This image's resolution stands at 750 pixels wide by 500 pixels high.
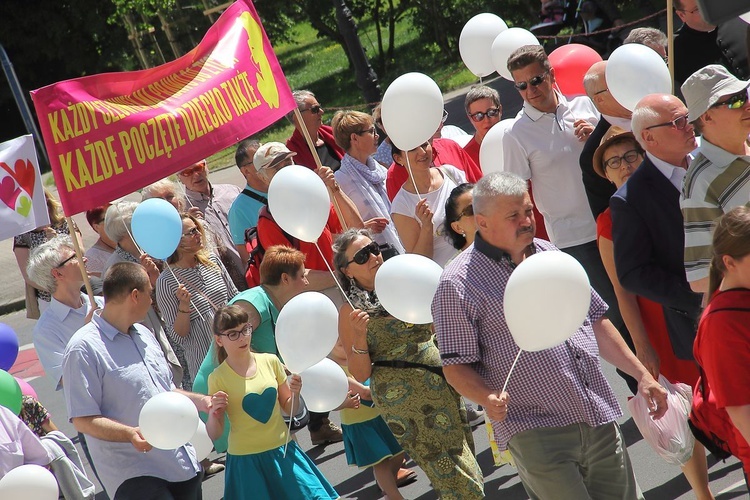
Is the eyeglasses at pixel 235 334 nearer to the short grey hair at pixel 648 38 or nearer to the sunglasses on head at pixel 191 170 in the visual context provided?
the sunglasses on head at pixel 191 170

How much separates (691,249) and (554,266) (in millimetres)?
779

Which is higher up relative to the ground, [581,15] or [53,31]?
[53,31]

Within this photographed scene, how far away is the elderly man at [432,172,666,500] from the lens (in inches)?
154

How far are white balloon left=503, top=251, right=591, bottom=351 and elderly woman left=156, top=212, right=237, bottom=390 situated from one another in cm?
318

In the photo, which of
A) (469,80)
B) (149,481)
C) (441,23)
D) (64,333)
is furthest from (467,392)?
(441,23)

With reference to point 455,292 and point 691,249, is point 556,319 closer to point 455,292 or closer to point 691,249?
point 455,292

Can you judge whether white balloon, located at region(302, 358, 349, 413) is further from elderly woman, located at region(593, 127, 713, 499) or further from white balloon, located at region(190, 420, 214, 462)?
elderly woman, located at region(593, 127, 713, 499)

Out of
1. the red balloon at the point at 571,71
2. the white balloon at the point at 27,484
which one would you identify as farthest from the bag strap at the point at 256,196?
the white balloon at the point at 27,484

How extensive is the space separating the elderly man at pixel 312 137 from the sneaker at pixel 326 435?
6.47 ft

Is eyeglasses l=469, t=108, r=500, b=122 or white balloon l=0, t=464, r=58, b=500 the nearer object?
white balloon l=0, t=464, r=58, b=500

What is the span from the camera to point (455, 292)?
395 centimetres

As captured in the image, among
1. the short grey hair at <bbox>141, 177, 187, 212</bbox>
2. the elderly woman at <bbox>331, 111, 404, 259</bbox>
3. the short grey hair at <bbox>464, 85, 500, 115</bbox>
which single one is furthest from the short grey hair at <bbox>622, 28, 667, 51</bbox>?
the short grey hair at <bbox>141, 177, 187, 212</bbox>

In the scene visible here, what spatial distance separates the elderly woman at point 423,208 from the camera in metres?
5.98

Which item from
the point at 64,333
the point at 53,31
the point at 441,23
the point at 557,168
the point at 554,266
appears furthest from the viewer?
the point at 53,31
